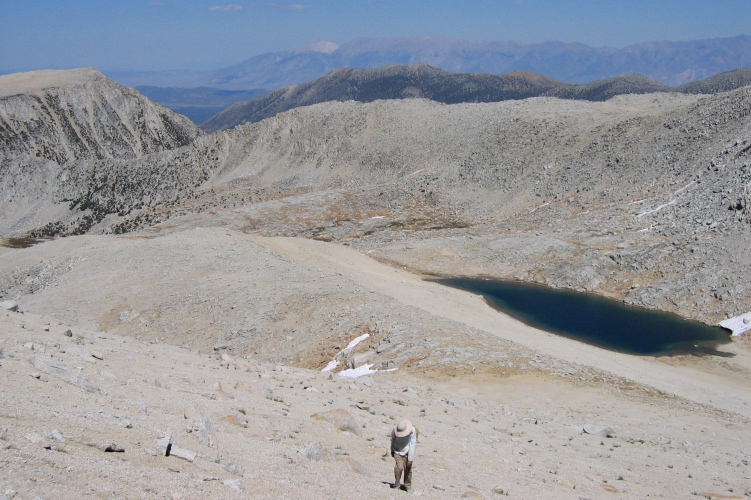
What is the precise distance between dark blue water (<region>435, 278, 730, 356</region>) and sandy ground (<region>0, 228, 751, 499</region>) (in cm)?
289

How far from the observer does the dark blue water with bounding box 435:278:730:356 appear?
116 feet

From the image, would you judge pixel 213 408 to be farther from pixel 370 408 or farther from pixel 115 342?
pixel 115 342

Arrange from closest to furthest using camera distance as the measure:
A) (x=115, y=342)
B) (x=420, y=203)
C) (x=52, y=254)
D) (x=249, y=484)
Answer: (x=249, y=484), (x=115, y=342), (x=52, y=254), (x=420, y=203)

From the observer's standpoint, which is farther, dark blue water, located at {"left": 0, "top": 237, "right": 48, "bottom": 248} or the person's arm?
dark blue water, located at {"left": 0, "top": 237, "right": 48, "bottom": 248}

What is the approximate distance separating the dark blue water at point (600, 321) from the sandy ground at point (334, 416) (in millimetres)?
2886

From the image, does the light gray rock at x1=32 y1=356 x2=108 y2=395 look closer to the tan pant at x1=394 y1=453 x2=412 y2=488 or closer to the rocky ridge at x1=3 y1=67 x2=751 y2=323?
the tan pant at x1=394 y1=453 x2=412 y2=488

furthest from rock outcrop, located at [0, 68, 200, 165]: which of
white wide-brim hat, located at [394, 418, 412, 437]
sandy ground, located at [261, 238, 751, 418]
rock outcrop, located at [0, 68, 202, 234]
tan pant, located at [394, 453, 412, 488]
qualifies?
tan pant, located at [394, 453, 412, 488]

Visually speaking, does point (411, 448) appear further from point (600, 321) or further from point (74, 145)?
point (74, 145)

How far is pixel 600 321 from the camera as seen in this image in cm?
3950

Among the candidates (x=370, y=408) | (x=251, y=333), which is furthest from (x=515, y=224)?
(x=370, y=408)

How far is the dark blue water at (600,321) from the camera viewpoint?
1395 inches

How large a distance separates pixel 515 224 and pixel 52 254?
41021 millimetres

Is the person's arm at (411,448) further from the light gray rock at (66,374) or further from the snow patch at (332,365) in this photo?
the snow patch at (332,365)

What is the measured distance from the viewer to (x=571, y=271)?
153ft
